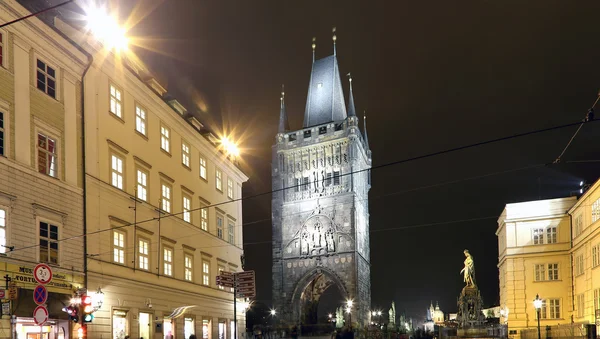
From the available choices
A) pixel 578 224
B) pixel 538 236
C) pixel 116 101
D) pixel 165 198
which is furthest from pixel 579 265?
pixel 116 101

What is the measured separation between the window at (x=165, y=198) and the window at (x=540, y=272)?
32173 mm

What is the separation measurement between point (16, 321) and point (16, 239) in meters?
2.58

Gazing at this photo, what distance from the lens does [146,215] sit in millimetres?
25984

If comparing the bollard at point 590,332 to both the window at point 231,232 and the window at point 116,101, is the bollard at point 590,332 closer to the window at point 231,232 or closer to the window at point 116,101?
the window at point 231,232

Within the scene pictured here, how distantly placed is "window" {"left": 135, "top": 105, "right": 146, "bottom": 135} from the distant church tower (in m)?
58.9

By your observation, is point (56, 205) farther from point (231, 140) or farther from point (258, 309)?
point (258, 309)

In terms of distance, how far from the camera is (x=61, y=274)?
1936 centimetres

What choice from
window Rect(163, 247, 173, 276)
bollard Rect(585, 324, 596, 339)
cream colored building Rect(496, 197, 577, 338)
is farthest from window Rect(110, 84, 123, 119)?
cream colored building Rect(496, 197, 577, 338)

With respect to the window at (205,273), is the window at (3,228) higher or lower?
higher

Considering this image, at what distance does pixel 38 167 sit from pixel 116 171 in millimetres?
A: 4995

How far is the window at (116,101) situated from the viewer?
24031mm

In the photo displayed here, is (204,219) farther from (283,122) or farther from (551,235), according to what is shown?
(283,122)

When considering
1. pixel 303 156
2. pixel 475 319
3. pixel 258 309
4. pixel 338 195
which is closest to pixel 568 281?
pixel 475 319

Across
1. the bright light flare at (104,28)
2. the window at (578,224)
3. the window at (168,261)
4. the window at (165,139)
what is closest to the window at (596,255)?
the window at (578,224)
